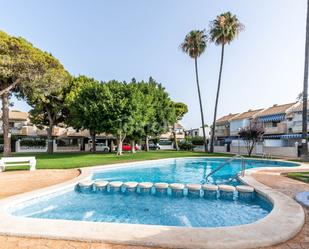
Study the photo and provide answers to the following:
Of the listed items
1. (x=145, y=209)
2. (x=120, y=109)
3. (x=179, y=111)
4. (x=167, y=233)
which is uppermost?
(x=179, y=111)

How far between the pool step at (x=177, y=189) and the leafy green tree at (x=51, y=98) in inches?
705

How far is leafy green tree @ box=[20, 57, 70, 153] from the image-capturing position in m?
25.4

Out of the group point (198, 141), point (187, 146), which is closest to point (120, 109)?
point (187, 146)

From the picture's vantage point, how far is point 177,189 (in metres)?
10.7

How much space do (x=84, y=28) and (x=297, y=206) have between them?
2368 centimetres

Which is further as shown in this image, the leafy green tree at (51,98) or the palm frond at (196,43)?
the palm frond at (196,43)

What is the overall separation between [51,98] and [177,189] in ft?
94.7

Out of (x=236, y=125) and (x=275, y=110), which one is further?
(x=236, y=125)

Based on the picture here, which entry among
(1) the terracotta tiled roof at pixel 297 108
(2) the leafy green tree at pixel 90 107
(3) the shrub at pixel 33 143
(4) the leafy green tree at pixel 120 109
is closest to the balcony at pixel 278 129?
(1) the terracotta tiled roof at pixel 297 108

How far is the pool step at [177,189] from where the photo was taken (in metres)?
10.1

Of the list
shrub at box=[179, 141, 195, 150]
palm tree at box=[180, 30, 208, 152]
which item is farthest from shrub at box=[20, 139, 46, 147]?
palm tree at box=[180, 30, 208, 152]

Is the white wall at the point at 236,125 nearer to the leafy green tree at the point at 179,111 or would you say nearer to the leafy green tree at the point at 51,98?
the leafy green tree at the point at 179,111

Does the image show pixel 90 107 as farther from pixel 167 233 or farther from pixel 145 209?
pixel 167 233

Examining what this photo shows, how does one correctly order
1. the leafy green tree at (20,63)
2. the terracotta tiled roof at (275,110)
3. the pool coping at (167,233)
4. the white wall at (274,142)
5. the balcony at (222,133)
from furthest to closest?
the balcony at (222,133) < the terracotta tiled roof at (275,110) < the white wall at (274,142) < the leafy green tree at (20,63) < the pool coping at (167,233)
